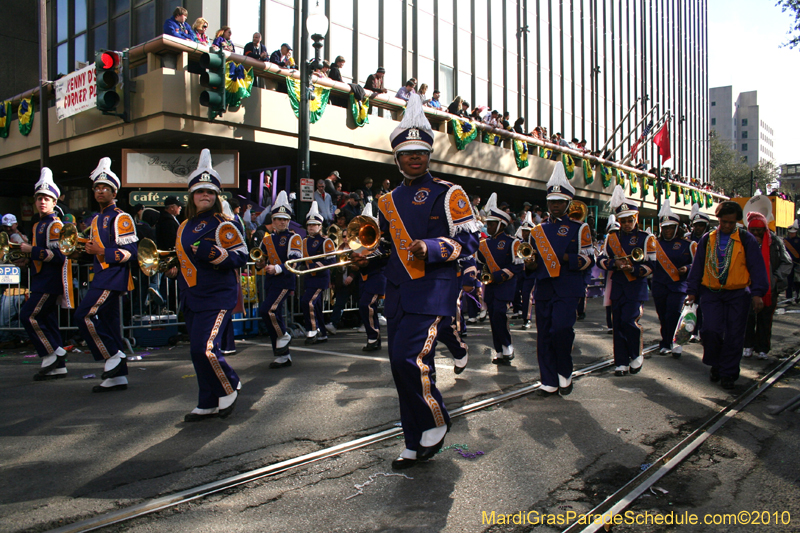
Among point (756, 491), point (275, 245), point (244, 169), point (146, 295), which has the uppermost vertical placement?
point (244, 169)

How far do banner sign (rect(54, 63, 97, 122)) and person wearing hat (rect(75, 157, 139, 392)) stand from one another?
7.97 meters

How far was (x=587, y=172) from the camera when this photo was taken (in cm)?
2897

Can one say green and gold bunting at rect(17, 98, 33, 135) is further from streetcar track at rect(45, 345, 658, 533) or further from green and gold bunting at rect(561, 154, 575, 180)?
green and gold bunting at rect(561, 154, 575, 180)

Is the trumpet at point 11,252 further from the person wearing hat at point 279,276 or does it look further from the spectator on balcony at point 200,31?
the spectator on balcony at point 200,31

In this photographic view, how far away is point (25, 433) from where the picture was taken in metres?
5.03

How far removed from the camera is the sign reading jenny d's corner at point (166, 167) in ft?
50.5

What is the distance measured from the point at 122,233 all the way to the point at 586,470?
5.14 meters

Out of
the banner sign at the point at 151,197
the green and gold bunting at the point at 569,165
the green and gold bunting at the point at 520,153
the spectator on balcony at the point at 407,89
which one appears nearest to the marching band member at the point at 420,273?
the banner sign at the point at 151,197

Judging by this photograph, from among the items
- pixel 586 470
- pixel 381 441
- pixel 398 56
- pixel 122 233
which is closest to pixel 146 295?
pixel 122 233

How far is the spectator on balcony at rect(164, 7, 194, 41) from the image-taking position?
13.9 m

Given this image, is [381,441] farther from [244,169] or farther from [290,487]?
[244,169]

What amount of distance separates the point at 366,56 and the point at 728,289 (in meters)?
16.7

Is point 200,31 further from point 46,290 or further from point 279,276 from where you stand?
point 46,290

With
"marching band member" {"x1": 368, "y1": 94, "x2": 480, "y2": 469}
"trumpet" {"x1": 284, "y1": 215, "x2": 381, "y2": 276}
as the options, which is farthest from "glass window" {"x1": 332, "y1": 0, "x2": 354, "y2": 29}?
"marching band member" {"x1": 368, "y1": 94, "x2": 480, "y2": 469}
